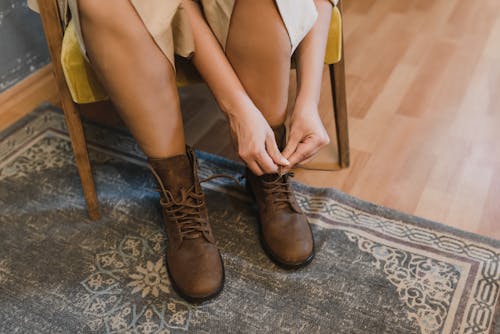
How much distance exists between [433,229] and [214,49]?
0.57m

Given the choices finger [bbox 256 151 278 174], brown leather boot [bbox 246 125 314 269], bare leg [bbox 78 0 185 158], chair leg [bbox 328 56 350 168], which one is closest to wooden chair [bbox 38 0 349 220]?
chair leg [bbox 328 56 350 168]

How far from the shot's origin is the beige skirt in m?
0.83

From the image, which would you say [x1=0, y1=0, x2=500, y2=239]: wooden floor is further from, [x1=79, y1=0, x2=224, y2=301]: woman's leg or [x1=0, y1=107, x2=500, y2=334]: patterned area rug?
[x1=79, y1=0, x2=224, y2=301]: woman's leg

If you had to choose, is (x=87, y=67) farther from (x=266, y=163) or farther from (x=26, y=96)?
A: (x=26, y=96)

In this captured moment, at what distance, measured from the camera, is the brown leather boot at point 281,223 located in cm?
97

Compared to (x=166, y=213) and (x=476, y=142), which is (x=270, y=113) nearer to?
(x=166, y=213)

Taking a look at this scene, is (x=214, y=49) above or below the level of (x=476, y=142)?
above

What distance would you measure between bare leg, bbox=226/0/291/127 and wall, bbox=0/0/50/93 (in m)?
0.89

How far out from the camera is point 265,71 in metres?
0.90

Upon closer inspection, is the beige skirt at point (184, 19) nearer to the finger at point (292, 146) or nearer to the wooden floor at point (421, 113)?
the finger at point (292, 146)

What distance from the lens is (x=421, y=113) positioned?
4.65 ft

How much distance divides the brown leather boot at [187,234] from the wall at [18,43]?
0.82 m

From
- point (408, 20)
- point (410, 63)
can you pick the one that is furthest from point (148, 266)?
point (408, 20)

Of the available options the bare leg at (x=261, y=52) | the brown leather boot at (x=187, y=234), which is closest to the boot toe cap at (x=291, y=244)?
the brown leather boot at (x=187, y=234)
